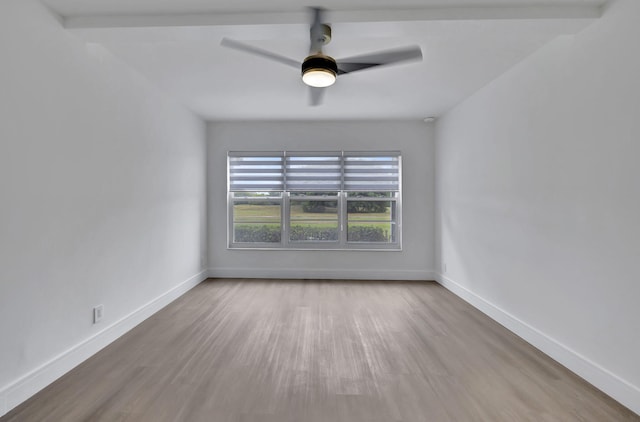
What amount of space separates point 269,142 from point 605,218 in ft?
13.8

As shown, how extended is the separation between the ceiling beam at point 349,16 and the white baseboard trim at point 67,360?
237 cm

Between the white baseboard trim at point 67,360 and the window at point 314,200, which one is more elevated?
the window at point 314,200

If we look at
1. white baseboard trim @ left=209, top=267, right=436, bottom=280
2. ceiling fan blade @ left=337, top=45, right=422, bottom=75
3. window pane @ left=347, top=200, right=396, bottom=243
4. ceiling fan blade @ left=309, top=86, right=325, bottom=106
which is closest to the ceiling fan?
ceiling fan blade @ left=337, top=45, right=422, bottom=75

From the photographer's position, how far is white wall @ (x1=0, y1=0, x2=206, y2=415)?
1.89 meters

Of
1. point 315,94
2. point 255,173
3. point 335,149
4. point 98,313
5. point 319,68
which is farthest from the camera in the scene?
point 255,173

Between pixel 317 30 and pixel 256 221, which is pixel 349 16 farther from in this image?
pixel 256 221

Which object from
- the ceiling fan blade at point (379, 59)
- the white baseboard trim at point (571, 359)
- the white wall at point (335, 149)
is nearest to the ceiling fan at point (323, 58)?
the ceiling fan blade at point (379, 59)

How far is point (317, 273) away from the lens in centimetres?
505

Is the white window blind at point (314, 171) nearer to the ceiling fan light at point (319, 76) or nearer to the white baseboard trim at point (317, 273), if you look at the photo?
the white baseboard trim at point (317, 273)

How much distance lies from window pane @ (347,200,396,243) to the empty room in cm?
116

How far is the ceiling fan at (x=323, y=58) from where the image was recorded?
212cm

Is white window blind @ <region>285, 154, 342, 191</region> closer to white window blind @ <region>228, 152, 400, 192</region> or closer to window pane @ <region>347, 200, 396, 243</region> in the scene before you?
white window blind @ <region>228, 152, 400, 192</region>

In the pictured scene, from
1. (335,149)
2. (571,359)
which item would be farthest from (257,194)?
(571,359)

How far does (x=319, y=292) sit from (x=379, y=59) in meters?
3.00
